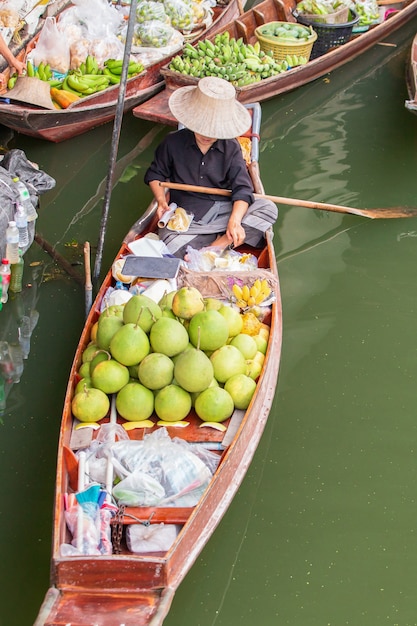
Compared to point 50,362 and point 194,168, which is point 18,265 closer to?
point 50,362

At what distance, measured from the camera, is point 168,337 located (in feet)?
10.5

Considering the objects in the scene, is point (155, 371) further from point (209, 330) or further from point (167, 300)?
point (167, 300)

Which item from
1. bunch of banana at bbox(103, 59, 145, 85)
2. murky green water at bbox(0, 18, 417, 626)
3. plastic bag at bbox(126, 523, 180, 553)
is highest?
bunch of banana at bbox(103, 59, 145, 85)

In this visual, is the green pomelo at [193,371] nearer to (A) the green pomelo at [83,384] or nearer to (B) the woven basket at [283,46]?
(A) the green pomelo at [83,384]

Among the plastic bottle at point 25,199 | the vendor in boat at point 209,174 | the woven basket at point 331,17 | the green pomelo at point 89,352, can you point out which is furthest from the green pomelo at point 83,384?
the woven basket at point 331,17

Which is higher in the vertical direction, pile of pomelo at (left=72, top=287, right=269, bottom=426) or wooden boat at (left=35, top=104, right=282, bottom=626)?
pile of pomelo at (left=72, top=287, right=269, bottom=426)

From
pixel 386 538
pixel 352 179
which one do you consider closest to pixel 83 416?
pixel 386 538

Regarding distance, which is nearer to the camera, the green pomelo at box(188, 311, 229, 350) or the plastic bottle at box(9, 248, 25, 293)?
the green pomelo at box(188, 311, 229, 350)

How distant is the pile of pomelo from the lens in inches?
125

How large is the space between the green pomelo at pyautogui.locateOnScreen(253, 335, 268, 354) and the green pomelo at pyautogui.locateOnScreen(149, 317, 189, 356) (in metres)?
0.51

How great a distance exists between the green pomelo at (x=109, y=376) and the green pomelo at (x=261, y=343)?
0.75m

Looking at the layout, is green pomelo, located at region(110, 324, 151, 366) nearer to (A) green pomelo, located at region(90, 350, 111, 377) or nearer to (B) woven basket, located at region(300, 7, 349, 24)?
(A) green pomelo, located at region(90, 350, 111, 377)

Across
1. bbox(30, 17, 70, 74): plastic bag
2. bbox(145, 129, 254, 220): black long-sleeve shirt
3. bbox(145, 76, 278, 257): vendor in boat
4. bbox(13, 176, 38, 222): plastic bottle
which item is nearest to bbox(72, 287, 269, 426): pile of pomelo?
bbox(145, 76, 278, 257): vendor in boat

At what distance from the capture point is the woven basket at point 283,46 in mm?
6859
